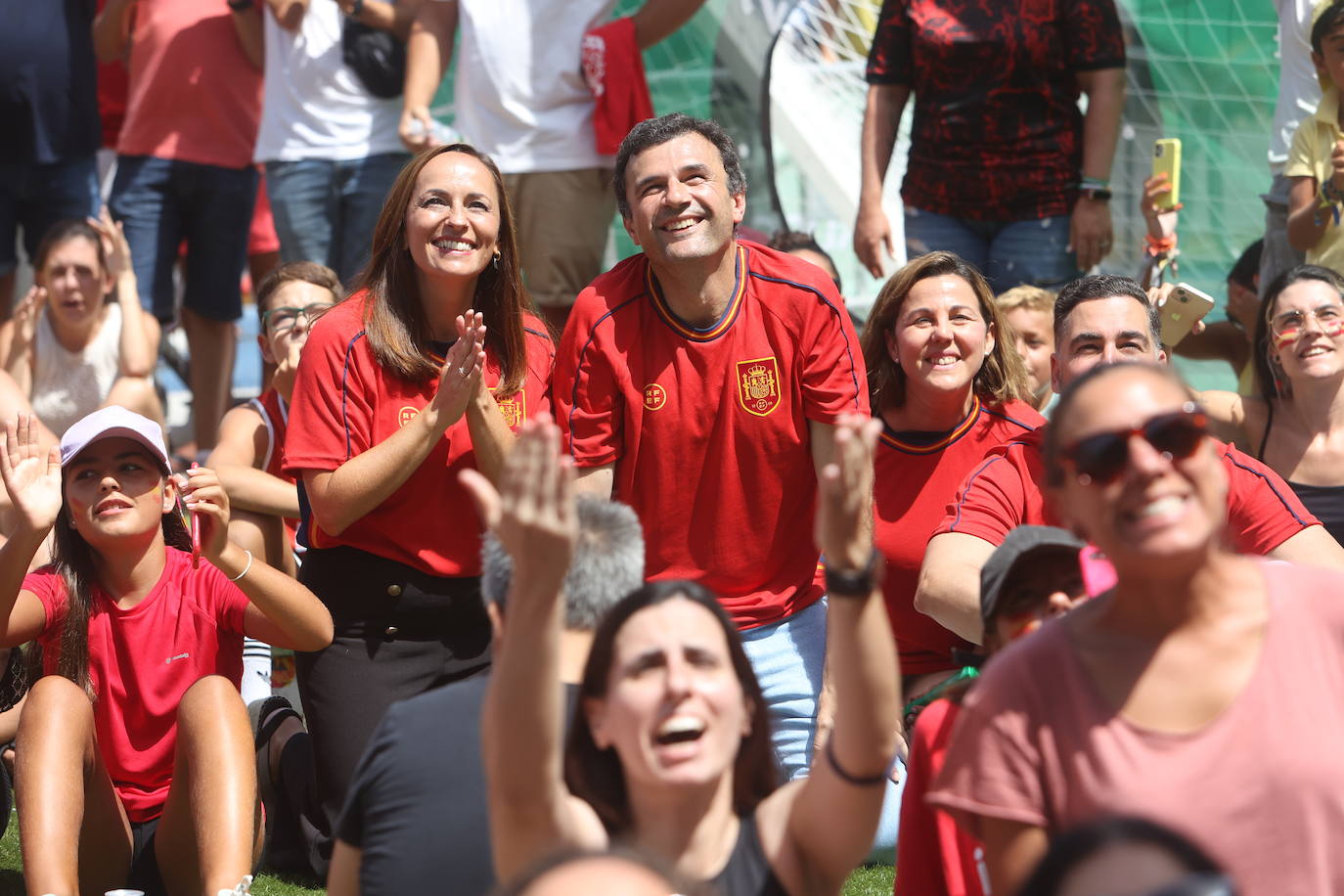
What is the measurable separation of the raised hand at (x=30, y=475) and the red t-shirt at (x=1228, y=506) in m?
2.07

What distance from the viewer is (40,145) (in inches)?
258

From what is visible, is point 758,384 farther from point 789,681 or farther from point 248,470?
point 248,470

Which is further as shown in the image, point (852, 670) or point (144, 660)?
point (144, 660)

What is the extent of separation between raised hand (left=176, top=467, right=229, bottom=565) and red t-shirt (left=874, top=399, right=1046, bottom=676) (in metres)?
1.68

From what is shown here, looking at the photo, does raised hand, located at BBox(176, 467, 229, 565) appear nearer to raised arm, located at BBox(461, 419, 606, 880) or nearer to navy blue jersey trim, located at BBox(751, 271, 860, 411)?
navy blue jersey trim, located at BBox(751, 271, 860, 411)

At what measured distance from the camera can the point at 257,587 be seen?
389cm

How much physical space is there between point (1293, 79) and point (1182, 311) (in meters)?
1.38

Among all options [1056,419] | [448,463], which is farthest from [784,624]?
[1056,419]

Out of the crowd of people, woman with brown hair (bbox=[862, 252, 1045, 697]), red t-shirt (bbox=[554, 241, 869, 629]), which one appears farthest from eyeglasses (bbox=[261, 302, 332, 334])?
woman with brown hair (bbox=[862, 252, 1045, 697])

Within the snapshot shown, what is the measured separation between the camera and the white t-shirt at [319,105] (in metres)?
6.45

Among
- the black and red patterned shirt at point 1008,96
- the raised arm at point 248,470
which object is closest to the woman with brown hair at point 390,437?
the raised arm at point 248,470

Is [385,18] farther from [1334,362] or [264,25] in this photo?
[1334,362]

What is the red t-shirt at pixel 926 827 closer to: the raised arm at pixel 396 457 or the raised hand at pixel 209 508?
the raised arm at pixel 396 457

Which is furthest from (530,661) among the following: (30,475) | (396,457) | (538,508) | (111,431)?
(111,431)
